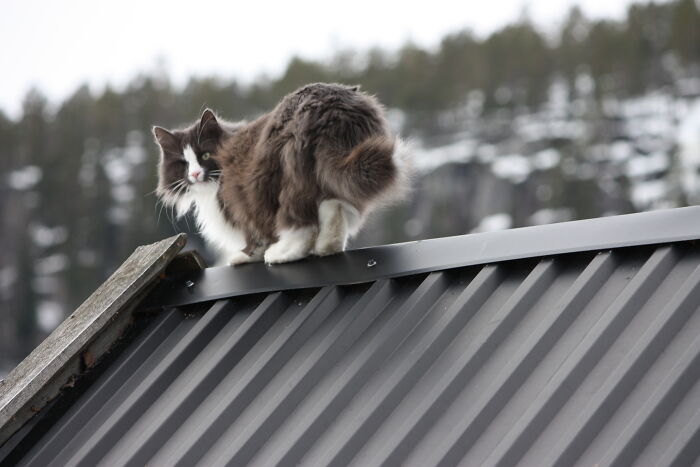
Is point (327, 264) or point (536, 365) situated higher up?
point (327, 264)

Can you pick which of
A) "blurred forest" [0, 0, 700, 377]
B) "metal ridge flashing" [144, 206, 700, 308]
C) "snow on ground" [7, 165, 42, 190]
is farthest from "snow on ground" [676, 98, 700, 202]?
"metal ridge flashing" [144, 206, 700, 308]

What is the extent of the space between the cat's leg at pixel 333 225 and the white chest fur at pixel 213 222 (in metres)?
0.64

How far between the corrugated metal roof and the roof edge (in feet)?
0.35

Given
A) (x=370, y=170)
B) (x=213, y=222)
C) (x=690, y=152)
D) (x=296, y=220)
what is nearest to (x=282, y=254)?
(x=296, y=220)

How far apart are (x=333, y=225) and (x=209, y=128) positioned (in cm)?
106

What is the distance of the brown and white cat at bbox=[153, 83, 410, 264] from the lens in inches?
161

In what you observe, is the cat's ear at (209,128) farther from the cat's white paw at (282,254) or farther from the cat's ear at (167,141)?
the cat's white paw at (282,254)

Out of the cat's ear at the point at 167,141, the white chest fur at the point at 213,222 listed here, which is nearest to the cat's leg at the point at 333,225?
the white chest fur at the point at 213,222

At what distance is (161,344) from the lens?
3.76 metres

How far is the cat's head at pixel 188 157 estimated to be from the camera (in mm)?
4897

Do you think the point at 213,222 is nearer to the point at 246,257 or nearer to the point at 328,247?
the point at 246,257

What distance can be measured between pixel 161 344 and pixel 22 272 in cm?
5625

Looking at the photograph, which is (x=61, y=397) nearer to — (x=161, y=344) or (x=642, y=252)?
(x=161, y=344)

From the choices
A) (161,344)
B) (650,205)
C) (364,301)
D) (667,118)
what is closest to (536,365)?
(364,301)
